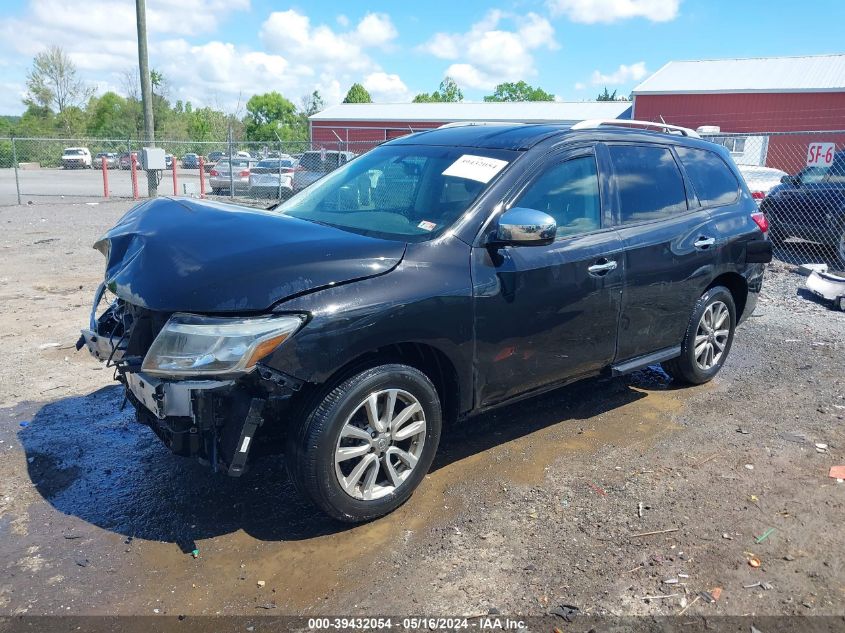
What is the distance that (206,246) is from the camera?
3.18 metres

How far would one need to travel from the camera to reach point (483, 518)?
3.49m

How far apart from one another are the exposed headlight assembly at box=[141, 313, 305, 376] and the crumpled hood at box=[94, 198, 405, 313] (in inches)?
2.7

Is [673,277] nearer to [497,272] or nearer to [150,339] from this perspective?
[497,272]

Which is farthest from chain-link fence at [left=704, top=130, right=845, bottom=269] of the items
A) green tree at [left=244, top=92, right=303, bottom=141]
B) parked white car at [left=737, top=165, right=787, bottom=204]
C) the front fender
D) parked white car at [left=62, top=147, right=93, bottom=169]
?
green tree at [left=244, top=92, right=303, bottom=141]

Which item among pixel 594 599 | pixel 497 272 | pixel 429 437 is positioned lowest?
pixel 594 599

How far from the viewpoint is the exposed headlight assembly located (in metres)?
2.86

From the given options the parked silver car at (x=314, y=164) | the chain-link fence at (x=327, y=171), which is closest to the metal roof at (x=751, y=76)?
the chain-link fence at (x=327, y=171)

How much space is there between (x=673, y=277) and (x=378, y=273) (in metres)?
2.39

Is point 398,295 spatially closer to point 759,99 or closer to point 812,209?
point 812,209

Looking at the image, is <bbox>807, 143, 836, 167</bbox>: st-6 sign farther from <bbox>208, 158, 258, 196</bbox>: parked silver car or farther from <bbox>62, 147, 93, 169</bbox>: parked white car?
<bbox>62, 147, 93, 169</bbox>: parked white car

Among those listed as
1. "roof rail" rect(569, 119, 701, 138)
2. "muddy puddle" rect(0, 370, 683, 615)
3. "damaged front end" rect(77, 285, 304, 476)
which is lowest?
"muddy puddle" rect(0, 370, 683, 615)

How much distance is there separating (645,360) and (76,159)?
4390 cm

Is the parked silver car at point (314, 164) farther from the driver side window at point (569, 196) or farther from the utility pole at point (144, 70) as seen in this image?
the driver side window at point (569, 196)

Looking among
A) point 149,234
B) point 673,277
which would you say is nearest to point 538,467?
point 673,277
